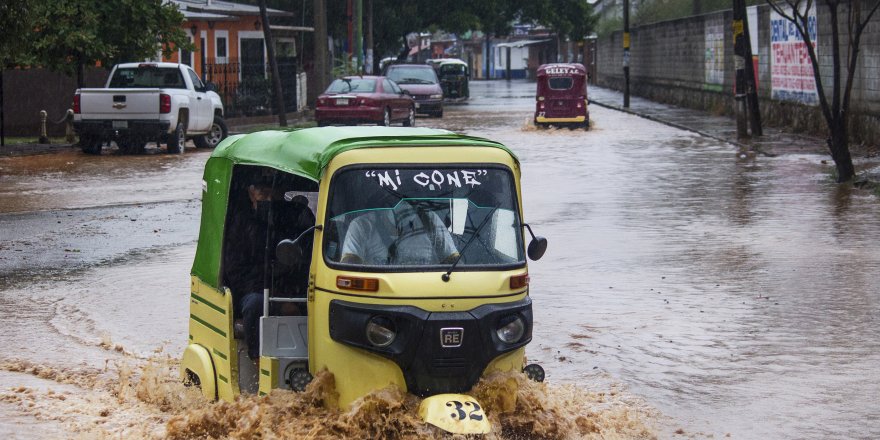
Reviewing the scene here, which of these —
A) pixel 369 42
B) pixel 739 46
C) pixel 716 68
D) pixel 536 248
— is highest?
pixel 369 42

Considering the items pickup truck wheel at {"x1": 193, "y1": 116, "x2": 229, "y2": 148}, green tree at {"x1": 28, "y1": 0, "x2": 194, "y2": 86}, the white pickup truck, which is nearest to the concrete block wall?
pickup truck wheel at {"x1": 193, "y1": 116, "x2": 229, "y2": 148}

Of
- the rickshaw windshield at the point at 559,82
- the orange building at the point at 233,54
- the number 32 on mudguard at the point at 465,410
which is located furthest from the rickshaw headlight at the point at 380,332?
the orange building at the point at 233,54

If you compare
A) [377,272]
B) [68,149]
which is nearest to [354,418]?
[377,272]

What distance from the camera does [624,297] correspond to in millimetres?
12508

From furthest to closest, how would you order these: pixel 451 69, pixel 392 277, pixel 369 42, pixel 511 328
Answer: pixel 451 69 < pixel 369 42 < pixel 511 328 < pixel 392 277

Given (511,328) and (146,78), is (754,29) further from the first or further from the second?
(511,328)

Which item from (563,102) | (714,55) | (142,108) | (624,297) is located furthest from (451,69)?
(624,297)

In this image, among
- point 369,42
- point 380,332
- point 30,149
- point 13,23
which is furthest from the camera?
point 369,42

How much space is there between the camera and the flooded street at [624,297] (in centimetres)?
892

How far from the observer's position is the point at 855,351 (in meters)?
10.3

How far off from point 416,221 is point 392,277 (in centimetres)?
40

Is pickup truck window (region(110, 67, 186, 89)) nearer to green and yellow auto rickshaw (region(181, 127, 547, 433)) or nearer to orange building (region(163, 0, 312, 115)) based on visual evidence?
orange building (region(163, 0, 312, 115))

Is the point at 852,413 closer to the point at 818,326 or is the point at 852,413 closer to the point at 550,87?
the point at 818,326

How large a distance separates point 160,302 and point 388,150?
5.83 metres
